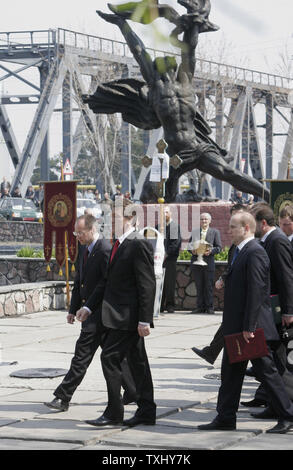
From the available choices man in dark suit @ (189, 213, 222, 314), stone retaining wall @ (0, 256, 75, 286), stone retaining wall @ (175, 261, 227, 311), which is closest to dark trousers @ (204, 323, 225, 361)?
man in dark suit @ (189, 213, 222, 314)

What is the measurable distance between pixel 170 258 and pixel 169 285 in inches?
18.4

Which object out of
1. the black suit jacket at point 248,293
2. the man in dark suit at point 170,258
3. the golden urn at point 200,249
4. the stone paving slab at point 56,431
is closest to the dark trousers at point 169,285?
the man in dark suit at point 170,258

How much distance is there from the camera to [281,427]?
243 inches

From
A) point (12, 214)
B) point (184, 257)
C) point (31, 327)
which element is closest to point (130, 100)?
point (184, 257)

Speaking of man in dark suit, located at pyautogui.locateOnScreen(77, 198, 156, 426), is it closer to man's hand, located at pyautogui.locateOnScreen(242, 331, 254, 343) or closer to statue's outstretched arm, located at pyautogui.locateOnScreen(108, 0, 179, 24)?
man's hand, located at pyautogui.locateOnScreen(242, 331, 254, 343)

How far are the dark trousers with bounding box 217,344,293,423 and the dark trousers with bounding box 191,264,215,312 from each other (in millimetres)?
9148

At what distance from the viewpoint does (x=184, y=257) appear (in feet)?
56.9

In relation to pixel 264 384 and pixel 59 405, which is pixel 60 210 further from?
pixel 264 384

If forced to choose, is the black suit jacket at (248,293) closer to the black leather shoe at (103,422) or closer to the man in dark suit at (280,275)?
the man in dark suit at (280,275)

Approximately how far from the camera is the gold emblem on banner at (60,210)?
16562mm

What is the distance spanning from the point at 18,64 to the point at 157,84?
123ft

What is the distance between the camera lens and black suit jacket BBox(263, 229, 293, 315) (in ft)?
22.1

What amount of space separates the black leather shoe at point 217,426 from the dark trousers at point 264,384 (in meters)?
0.03

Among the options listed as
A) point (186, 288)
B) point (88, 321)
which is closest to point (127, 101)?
point (186, 288)
